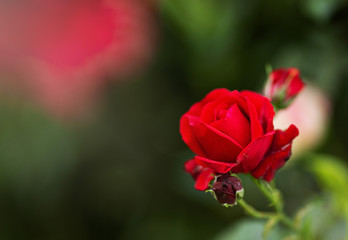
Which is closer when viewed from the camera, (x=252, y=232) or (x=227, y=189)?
(x=227, y=189)

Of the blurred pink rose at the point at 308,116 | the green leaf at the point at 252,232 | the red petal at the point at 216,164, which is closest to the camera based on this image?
the red petal at the point at 216,164

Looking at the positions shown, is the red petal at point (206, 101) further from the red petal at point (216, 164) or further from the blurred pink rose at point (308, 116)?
the blurred pink rose at point (308, 116)

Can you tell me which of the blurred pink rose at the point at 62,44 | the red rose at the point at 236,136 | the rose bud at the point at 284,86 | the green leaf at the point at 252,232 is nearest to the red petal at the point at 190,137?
the red rose at the point at 236,136

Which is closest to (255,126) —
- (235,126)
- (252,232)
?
(235,126)

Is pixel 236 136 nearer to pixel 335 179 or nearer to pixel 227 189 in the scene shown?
pixel 227 189

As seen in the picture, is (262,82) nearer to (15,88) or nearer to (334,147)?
(334,147)

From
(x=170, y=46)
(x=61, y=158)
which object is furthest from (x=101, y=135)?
(x=170, y=46)
